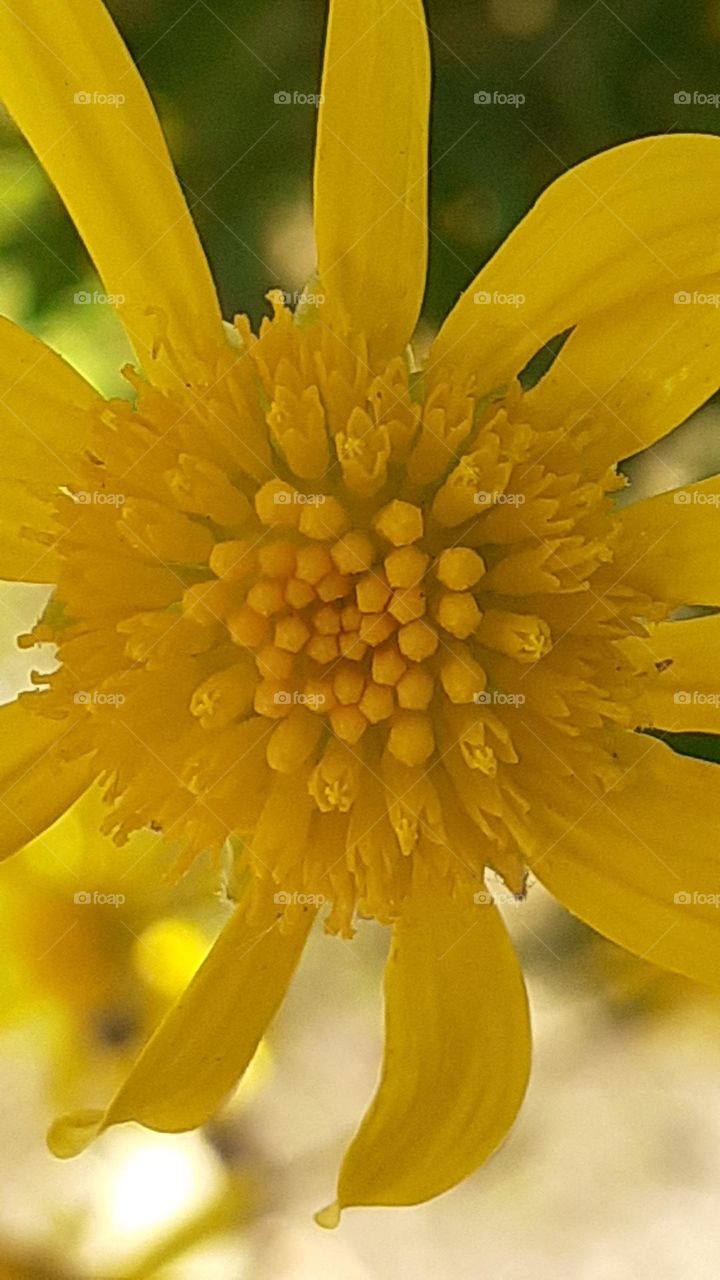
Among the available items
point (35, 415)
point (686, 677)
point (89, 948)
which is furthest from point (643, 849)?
point (89, 948)

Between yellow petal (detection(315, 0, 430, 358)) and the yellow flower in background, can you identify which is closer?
yellow petal (detection(315, 0, 430, 358))

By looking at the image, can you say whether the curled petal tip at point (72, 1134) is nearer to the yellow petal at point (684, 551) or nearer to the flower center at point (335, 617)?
the flower center at point (335, 617)

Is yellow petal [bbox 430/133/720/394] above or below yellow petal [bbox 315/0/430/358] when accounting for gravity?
below

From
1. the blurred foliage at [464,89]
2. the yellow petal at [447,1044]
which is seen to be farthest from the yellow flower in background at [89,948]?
the blurred foliage at [464,89]

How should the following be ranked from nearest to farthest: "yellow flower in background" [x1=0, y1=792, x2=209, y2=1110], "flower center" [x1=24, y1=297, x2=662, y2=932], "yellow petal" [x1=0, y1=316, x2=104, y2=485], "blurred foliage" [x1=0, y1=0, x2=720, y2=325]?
"flower center" [x1=24, y1=297, x2=662, y2=932] < "yellow petal" [x1=0, y1=316, x2=104, y2=485] < "blurred foliage" [x1=0, y1=0, x2=720, y2=325] < "yellow flower in background" [x1=0, y1=792, x2=209, y2=1110]

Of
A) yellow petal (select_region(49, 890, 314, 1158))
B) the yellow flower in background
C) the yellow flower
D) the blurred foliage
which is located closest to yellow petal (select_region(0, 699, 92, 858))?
the yellow flower

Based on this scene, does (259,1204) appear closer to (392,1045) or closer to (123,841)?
(392,1045)

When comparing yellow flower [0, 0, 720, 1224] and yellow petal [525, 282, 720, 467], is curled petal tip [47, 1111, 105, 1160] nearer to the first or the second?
yellow flower [0, 0, 720, 1224]

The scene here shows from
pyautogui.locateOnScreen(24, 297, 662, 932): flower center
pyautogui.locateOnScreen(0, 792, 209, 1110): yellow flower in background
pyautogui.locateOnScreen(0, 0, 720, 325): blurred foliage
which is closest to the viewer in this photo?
pyautogui.locateOnScreen(24, 297, 662, 932): flower center

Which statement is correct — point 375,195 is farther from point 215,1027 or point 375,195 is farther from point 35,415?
point 215,1027

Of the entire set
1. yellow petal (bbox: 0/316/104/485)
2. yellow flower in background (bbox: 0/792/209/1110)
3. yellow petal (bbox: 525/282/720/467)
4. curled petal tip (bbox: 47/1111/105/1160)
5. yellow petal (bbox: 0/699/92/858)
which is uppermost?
yellow petal (bbox: 0/316/104/485)
